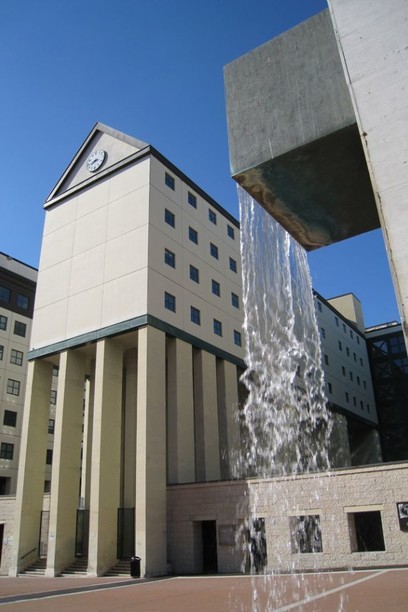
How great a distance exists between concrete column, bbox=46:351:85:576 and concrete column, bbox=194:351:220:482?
7.00 m

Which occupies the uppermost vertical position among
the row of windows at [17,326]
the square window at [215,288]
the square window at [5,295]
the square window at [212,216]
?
the square window at [5,295]

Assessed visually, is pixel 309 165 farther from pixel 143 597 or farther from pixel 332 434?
pixel 332 434

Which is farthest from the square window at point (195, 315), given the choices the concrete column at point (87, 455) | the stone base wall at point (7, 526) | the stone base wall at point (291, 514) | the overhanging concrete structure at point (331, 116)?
the overhanging concrete structure at point (331, 116)

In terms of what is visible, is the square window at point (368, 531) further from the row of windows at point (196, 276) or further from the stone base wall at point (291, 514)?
the row of windows at point (196, 276)

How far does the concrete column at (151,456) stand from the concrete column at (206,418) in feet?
12.7

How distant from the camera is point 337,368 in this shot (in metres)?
55.8

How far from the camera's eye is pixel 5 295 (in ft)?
174

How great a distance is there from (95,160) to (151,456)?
69.7ft

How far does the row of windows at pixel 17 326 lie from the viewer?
51.8 m

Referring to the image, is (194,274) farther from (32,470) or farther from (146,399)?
(32,470)

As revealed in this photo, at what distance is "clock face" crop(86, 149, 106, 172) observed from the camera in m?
36.5

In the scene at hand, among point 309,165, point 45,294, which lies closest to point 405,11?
point 309,165

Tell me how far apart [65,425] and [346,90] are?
1068 inches

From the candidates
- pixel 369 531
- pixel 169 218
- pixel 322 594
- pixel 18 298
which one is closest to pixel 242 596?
pixel 322 594
